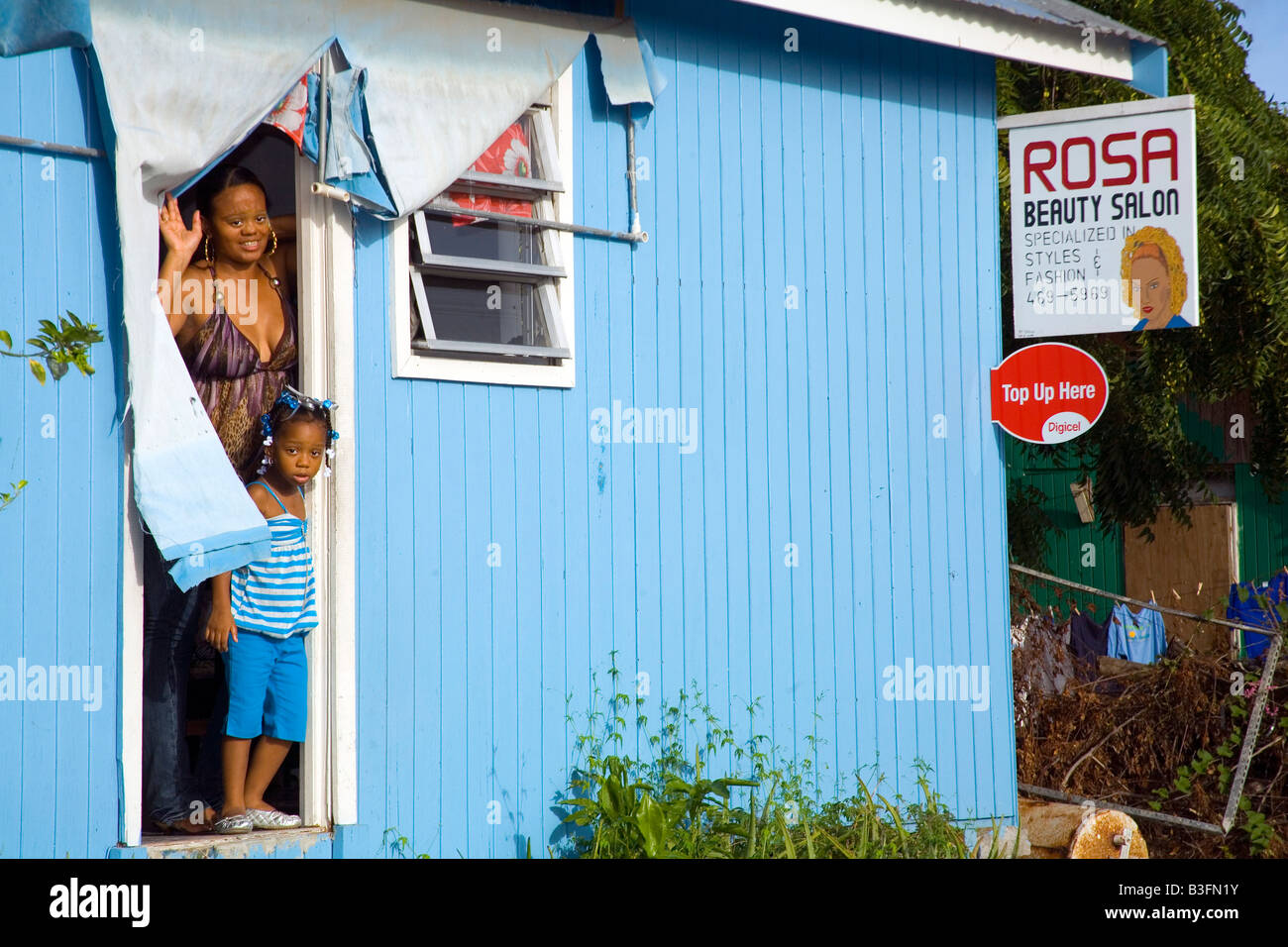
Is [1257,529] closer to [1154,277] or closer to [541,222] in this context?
[1154,277]


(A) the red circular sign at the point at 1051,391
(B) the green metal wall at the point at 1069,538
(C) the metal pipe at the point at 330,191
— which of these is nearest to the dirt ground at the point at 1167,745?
(A) the red circular sign at the point at 1051,391

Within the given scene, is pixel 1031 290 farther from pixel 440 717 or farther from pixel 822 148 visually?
pixel 440 717

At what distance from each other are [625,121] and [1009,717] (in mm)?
3761

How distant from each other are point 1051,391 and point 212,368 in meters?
4.26

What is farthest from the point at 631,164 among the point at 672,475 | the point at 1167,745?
the point at 1167,745

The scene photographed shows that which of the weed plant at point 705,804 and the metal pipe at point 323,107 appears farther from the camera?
the weed plant at point 705,804

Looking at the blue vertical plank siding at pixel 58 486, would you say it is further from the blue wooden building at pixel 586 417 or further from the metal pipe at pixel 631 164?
the metal pipe at pixel 631 164

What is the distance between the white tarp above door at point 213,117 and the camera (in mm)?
4996

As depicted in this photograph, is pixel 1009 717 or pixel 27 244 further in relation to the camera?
pixel 1009 717

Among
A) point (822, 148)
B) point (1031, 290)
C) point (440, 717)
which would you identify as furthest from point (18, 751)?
point (1031, 290)

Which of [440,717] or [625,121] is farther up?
[625,121]

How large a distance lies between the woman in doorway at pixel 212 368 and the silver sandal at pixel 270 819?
215 millimetres

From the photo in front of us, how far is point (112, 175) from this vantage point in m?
5.08
